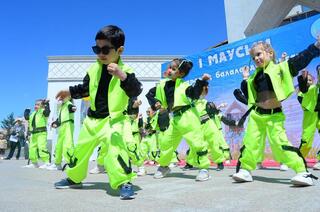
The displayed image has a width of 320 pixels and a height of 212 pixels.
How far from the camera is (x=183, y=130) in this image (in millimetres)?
4863

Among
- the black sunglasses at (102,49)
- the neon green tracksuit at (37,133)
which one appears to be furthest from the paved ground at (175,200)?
the neon green tracksuit at (37,133)

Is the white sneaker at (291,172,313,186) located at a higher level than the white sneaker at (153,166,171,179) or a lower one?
higher

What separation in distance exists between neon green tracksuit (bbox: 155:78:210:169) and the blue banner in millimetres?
3453

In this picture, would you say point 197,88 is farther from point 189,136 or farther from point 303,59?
point 303,59

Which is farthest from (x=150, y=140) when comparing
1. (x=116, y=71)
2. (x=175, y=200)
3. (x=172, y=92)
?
(x=175, y=200)

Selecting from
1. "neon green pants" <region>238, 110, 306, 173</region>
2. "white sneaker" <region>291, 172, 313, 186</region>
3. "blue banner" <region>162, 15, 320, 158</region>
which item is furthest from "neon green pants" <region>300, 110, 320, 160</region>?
"white sneaker" <region>291, 172, 313, 186</region>

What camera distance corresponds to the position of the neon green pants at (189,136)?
15.6 ft

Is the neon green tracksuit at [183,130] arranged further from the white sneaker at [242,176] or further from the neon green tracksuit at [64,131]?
the neon green tracksuit at [64,131]

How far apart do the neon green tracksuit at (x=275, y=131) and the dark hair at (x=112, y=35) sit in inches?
Result: 67.5

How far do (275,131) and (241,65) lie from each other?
510 centimetres

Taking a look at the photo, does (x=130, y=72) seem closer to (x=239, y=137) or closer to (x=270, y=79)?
(x=270, y=79)

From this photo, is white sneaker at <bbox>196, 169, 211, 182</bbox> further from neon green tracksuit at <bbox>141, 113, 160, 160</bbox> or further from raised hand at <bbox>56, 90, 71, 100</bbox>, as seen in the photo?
neon green tracksuit at <bbox>141, 113, 160, 160</bbox>

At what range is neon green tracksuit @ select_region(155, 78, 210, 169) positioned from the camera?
187 inches

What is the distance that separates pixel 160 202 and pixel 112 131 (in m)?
0.90
